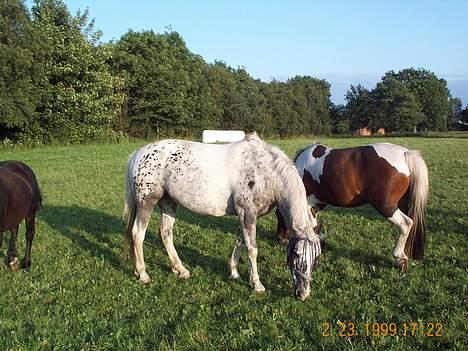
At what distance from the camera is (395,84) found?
85.4 m

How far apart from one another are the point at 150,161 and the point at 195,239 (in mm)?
2433

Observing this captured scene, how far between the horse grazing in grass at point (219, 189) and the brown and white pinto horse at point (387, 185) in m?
1.40

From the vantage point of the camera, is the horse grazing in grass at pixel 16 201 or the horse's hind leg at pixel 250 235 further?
the horse grazing in grass at pixel 16 201

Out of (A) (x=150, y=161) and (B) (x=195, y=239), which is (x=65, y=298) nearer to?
(A) (x=150, y=161)

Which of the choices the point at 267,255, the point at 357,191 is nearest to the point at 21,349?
the point at 267,255

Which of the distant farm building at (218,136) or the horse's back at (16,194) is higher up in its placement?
the horse's back at (16,194)

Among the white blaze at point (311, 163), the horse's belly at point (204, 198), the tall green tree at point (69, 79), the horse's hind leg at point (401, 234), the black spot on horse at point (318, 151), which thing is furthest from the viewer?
the tall green tree at point (69, 79)

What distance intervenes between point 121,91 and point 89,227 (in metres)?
35.8

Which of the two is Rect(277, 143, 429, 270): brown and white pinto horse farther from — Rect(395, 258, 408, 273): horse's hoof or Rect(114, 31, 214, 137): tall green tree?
Rect(114, 31, 214, 137): tall green tree

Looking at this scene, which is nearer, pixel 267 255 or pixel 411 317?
pixel 411 317

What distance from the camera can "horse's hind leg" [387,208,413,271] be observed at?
602cm

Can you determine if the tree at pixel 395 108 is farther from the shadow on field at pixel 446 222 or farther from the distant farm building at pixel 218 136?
the shadow on field at pixel 446 222

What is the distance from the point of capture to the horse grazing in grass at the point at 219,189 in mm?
5496
